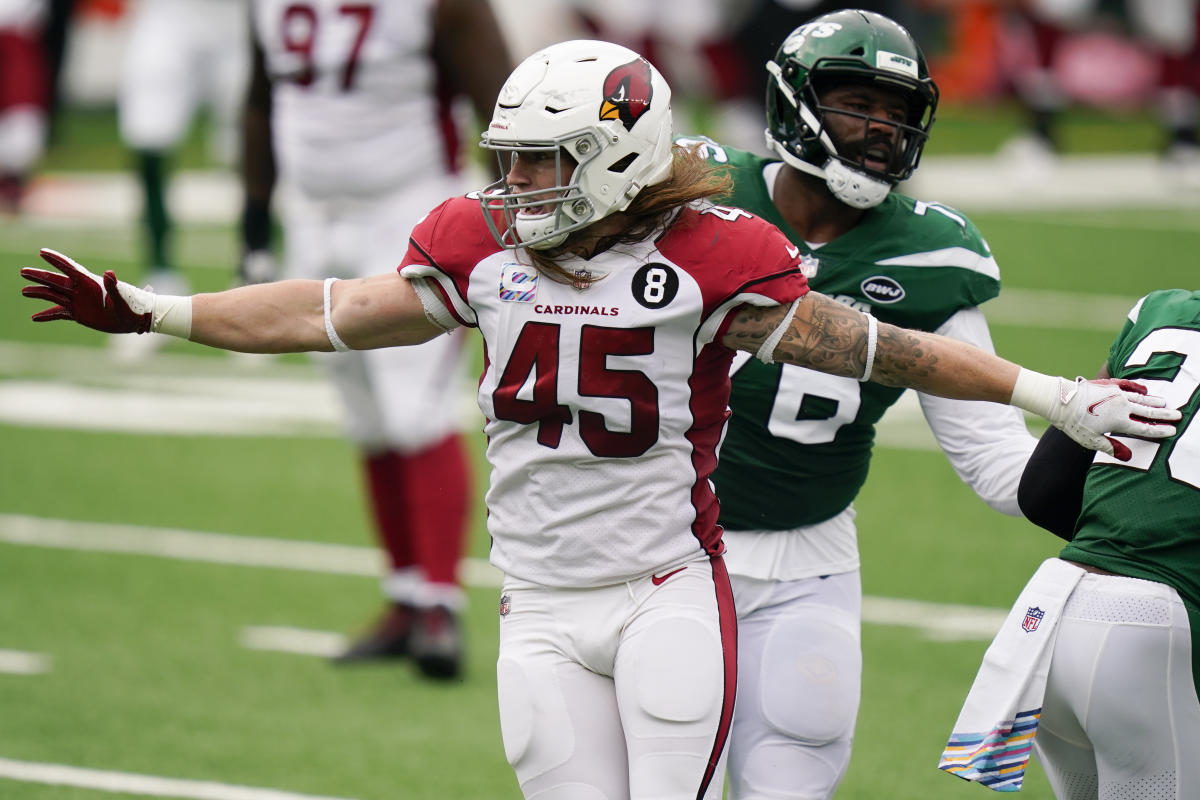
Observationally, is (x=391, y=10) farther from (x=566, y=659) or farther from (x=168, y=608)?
(x=566, y=659)

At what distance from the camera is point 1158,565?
124 inches

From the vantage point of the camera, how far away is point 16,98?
552 inches

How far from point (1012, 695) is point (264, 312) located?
4.90ft

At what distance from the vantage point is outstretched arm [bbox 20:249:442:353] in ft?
10.5

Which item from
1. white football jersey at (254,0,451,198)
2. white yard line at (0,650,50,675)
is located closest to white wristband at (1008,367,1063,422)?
white football jersey at (254,0,451,198)

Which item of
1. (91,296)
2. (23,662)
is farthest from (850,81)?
(23,662)

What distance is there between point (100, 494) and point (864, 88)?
525 cm

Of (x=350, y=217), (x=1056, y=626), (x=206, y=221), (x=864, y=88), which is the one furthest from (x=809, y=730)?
(x=206, y=221)

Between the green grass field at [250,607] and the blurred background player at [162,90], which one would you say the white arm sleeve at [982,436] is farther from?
the blurred background player at [162,90]

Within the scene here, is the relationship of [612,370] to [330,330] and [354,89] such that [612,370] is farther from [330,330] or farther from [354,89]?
[354,89]

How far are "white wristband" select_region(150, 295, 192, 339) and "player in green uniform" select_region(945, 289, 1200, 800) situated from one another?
1.57 metres

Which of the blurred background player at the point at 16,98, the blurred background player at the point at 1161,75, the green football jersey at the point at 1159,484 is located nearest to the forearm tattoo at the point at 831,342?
the green football jersey at the point at 1159,484

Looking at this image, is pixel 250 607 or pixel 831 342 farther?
pixel 250 607

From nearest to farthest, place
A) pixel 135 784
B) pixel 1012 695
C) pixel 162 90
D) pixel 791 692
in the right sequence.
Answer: pixel 1012 695 < pixel 791 692 < pixel 135 784 < pixel 162 90
